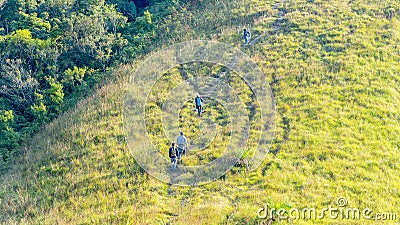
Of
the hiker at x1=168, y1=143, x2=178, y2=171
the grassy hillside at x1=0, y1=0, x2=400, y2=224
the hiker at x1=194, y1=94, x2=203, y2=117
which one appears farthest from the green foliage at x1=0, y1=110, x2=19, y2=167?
the hiker at x1=194, y1=94, x2=203, y2=117

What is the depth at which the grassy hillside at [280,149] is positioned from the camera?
18.1m

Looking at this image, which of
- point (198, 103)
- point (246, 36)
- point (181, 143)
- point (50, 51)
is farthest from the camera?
point (50, 51)

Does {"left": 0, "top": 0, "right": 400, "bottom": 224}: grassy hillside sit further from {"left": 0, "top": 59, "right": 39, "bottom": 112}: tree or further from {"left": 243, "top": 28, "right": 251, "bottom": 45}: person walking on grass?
{"left": 0, "top": 59, "right": 39, "bottom": 112}: tree

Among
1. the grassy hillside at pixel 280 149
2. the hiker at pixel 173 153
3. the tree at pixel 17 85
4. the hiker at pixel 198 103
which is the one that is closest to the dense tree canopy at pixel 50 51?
the tree at pixel 17 85

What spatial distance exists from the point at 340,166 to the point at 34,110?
21991mm

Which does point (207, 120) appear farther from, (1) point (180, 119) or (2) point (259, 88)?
(2) point (259, 88)

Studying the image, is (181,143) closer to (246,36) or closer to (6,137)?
(6,137)

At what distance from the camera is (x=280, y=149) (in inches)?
858

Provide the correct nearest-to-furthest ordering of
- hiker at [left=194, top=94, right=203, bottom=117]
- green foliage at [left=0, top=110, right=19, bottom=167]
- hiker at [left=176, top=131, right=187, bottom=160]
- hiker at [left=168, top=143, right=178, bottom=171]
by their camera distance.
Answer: hiker at [left=168, top=143, right=178, bottom=171] → hiker at [left=176, top=131, right=187, bottom=160] → hiker at [left=194, top=94, right=203, bottom=117] → green foliage at [left=0, top=110, right=19, bottom=167]

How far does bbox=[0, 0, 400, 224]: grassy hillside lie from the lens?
713 inches

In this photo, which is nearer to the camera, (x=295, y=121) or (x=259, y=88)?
(x=295, y=121)

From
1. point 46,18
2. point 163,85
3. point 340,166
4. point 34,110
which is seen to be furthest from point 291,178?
point 46,18

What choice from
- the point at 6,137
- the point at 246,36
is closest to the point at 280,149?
the point at 246,36

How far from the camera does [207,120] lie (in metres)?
25.1
